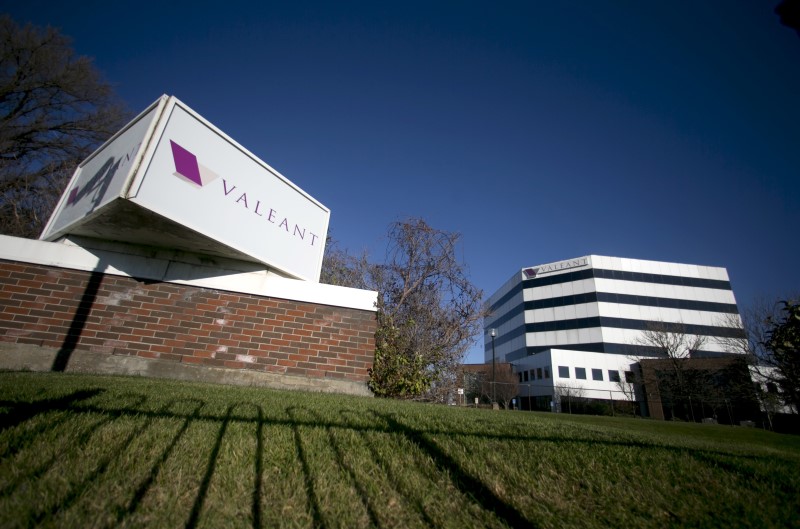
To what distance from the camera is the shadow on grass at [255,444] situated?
1.53 metres

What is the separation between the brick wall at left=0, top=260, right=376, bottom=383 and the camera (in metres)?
5.46

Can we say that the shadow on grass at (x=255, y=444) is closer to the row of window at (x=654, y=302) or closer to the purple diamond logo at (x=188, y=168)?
the purple diamond logo at (x=188, y=168)

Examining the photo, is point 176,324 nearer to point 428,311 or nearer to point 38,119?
point 428,311

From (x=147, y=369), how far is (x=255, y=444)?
464 centimetres

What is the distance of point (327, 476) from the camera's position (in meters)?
1.89

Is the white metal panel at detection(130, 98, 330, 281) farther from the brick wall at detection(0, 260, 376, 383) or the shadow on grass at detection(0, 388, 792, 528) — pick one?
the shadow on grass at detection(0, 388, 792, 528)

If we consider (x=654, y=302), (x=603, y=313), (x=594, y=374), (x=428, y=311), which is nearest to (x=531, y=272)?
(x=603, y=313)

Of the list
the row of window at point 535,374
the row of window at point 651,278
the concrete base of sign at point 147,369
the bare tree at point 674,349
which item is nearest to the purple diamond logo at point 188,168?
the concrete base of sign at point 147,369

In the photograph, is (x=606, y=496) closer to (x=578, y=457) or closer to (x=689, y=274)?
(x=578, y=457)

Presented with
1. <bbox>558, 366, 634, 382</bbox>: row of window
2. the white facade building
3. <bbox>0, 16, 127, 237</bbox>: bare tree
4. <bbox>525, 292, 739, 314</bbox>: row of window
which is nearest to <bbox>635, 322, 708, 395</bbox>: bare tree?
the white facade building

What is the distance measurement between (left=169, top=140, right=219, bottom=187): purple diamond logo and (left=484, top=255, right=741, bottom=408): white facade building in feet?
120

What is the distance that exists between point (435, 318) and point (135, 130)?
8.22 m

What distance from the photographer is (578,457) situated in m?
2.52

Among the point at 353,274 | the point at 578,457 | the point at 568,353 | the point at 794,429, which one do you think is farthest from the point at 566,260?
the point at 578,457
